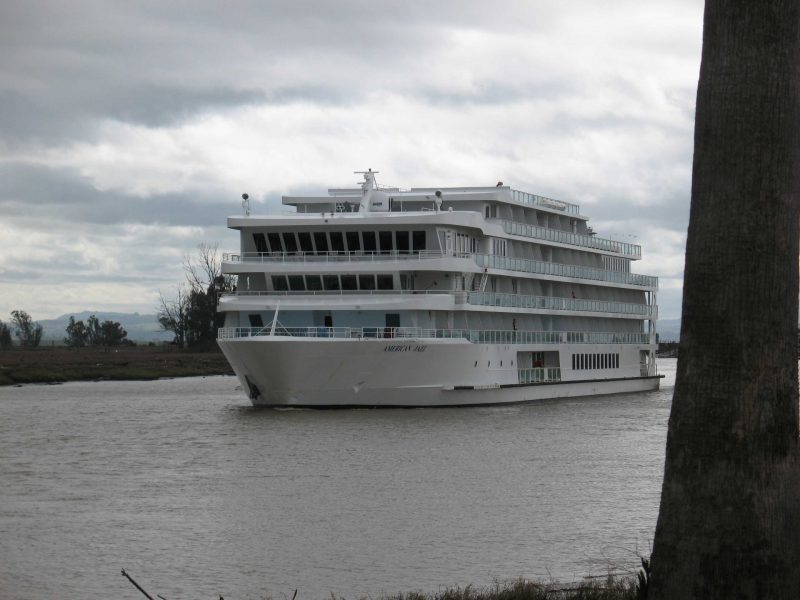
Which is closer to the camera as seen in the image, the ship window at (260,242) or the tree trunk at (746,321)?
the tree trunk at (746,321)

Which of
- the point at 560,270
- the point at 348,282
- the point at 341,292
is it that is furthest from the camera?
the point at 560,270

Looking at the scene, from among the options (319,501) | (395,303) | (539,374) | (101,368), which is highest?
(395,303)

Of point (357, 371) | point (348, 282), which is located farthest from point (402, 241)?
point (357, 371)

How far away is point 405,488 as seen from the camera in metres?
27.4

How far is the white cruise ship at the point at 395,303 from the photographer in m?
45.8

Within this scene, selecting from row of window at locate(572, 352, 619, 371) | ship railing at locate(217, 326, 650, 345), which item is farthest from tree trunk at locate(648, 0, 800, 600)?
row of window at locate(572, 352, 619, 371)

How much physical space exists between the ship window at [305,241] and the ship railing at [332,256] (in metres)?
0.19

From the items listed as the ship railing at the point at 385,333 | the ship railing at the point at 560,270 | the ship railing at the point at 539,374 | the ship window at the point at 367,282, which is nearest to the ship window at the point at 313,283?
the ship window at the point at 367,282

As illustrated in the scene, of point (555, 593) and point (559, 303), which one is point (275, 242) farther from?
point (555, 593)

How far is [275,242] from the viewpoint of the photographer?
50.6 m

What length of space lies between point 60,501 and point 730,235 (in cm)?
1921

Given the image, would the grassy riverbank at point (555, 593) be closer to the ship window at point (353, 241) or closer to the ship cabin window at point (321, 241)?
the ship window at point (353, 241)

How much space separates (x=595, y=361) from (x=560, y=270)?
6.34 metres

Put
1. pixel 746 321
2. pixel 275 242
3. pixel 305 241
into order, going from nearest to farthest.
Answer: pixel 746 321 < pixel 305 241 < pixel 275 242
